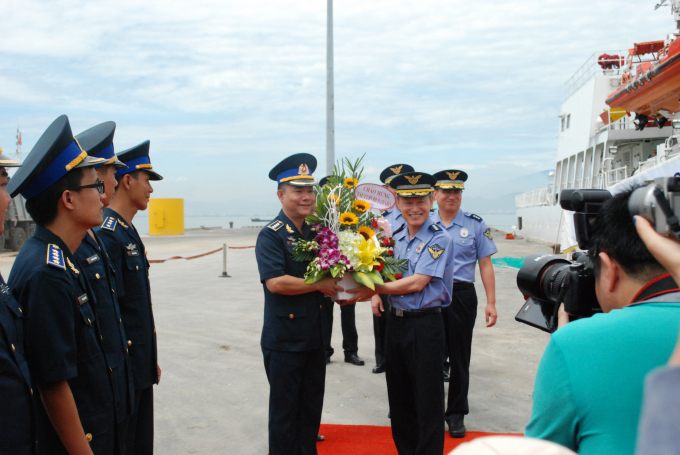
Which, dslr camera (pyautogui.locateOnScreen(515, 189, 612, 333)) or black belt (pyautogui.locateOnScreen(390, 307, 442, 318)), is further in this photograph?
black belt (pyautogui.locateOnScreen(390, 307, 442, 318))

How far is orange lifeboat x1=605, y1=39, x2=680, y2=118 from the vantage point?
854 cm

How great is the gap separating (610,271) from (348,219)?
6.40ft

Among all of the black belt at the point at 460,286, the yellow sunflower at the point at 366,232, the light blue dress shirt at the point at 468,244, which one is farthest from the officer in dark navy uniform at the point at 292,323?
the light blue dress shirt at the point at 468,244

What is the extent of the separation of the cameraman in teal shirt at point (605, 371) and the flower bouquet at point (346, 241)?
1842mm

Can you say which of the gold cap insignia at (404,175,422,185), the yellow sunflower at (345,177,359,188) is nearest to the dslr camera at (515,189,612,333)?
the yellow sunflower at (345,177,359,188)

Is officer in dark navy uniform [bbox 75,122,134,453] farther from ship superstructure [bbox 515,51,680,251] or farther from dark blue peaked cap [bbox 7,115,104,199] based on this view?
ship superstructure [bbox 515,51,680,251]

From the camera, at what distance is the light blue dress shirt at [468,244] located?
4496mm

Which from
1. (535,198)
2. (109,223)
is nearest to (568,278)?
(109,223)

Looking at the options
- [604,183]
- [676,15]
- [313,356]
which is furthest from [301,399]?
[604,183]

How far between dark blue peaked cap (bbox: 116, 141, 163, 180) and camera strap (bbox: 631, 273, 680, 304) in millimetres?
2848

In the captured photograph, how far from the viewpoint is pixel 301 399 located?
3.35 m

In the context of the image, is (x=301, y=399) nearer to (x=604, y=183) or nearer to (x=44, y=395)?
(x=44, y=395)

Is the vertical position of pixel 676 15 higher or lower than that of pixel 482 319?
higher

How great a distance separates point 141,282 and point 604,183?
16279 mm
